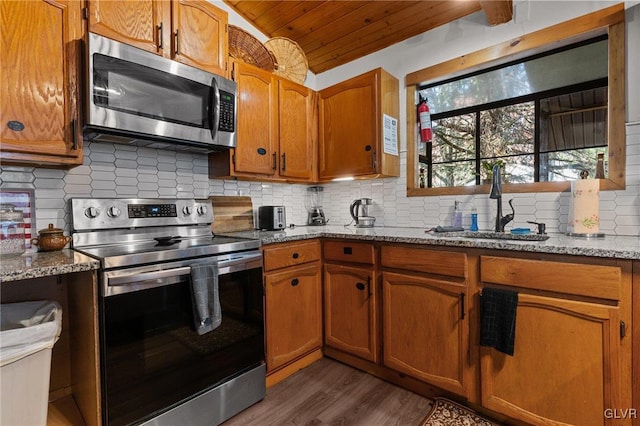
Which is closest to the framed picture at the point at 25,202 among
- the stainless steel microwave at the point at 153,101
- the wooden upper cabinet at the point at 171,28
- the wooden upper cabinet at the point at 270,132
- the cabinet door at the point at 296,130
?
the stainless steel microwave at the point at 153,101

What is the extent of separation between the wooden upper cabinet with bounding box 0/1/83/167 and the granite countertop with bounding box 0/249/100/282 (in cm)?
42

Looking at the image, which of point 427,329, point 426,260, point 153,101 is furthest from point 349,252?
point 153,101

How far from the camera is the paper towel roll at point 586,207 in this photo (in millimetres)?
1632

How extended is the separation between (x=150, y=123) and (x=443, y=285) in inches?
68.2

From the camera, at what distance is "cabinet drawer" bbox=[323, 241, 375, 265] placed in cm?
194

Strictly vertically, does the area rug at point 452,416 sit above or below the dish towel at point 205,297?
below

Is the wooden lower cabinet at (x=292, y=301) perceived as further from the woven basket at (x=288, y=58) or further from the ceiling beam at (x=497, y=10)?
the ceiling beam at (x=497, y=10)

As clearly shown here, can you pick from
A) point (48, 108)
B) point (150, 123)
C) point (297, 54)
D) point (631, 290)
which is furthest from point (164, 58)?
point (631, 290)

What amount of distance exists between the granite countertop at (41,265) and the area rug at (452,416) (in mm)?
1678

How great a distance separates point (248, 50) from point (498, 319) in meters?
2.32

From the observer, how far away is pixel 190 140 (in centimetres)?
173

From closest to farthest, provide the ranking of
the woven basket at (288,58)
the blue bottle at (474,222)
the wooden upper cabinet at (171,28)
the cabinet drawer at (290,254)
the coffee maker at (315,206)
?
the wooden upper cabinet at (171,28)
the cabinet drawer at (290,254)
the blue bottle at (474,222)
the woven basket at (288,58)
the coffee maker at (315,206)

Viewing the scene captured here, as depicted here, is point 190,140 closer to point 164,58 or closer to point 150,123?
point 150,123

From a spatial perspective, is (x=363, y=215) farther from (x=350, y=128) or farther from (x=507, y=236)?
(x=507, y=236)
